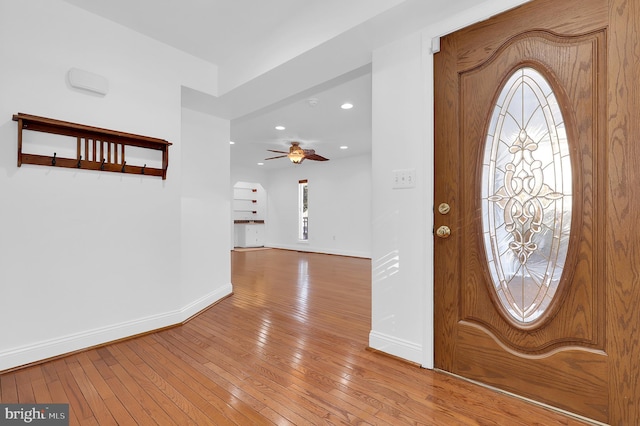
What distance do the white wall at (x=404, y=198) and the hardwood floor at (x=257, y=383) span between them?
0.76 feet

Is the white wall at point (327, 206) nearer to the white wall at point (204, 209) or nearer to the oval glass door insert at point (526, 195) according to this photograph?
the white wall at point (204, 209)

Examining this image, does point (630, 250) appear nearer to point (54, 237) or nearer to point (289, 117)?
point (54, 237)

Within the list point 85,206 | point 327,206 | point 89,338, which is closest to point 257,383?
point 89,338

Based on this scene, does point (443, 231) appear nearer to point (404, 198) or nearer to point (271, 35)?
Answer: point (404, 198)

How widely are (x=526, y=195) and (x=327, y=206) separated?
682 centimetres

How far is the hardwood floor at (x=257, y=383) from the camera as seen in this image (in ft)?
4.89

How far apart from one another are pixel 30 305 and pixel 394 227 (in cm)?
254

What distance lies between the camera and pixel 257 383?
179 cm

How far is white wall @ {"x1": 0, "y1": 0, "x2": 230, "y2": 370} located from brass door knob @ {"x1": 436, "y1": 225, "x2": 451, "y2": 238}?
2290mm

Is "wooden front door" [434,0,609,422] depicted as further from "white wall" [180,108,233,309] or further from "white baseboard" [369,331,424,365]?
"white wall" [180,108,233,309]

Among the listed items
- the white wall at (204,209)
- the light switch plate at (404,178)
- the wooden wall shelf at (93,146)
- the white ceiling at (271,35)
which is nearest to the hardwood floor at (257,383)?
the white wall at (204,209)

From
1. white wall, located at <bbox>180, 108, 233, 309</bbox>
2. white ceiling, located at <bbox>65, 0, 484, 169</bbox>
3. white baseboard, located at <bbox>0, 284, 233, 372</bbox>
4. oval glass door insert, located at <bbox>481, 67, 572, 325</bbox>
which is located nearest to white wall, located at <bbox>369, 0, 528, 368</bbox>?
white ceiling, located at <bbox>65, 0, 484, 169</bbox>

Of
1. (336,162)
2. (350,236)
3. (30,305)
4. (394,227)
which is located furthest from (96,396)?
(336,162)

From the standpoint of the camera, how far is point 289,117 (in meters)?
4.59
